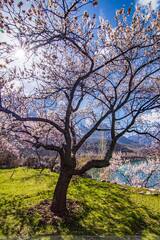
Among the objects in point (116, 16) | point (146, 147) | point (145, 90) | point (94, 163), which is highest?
point (116, 16)

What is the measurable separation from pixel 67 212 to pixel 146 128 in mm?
3962

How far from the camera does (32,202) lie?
1043cm

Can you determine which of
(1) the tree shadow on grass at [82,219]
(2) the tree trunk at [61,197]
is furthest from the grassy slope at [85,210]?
(2) the tree trunk at [61,197]

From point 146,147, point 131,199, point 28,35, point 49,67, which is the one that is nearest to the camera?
point 28,35

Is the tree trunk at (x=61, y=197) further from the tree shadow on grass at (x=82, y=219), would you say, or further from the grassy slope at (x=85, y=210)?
the grassy slope at (x=85, y=210)

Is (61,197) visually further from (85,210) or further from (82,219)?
(85,210)

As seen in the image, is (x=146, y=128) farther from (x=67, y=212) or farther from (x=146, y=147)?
(x=146, y=147)

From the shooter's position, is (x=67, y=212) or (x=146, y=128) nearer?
(x=67, y=212)

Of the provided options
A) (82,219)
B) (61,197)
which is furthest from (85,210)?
(61,197)

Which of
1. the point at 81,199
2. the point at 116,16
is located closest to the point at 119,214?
the point at 81,199

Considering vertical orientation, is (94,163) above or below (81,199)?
above

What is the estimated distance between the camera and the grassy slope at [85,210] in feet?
28.2

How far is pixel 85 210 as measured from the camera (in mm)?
9969

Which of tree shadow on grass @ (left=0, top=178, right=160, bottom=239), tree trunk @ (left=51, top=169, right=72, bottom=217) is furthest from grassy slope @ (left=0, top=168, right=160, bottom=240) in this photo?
tree trunk @ (left=51, top=169, right=72, bottom=217)
